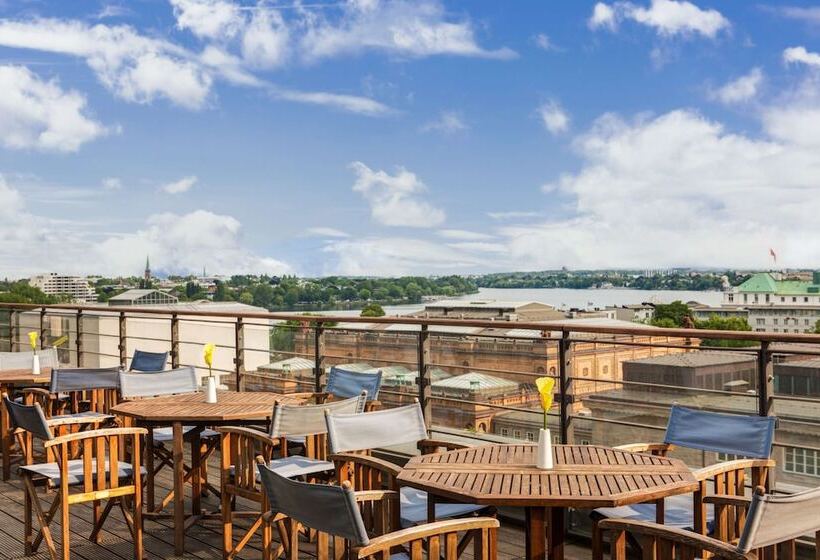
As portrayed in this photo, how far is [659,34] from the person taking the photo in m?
106

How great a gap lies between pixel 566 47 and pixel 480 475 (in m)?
103

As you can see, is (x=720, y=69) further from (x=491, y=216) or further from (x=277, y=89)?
(x=277, y=89)

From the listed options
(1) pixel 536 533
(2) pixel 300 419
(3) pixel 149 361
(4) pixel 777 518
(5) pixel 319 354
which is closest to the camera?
(4) pixel 777 518

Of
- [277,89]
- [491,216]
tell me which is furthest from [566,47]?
[277,89]

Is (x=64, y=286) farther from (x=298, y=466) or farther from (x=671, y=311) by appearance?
(x=671, y=311)

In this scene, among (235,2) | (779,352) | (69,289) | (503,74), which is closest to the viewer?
(779,352)

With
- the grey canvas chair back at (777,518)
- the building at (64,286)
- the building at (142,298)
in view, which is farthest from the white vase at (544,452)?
the building at (64,286)

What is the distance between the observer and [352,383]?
5.50m

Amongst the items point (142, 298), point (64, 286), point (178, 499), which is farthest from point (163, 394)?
point (64, 286)

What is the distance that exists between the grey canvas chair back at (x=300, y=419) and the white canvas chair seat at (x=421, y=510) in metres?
0.71

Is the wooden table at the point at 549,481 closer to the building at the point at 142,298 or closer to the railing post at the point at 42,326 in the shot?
the railing post at the point at 42,326

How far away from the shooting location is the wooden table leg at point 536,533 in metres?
2.91

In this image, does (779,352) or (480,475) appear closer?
(480,475)

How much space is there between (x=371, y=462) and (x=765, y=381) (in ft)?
6.81
